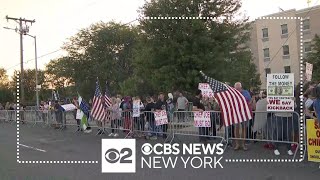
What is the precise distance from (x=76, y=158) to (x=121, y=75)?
43246 millimetres

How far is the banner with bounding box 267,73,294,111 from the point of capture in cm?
1030

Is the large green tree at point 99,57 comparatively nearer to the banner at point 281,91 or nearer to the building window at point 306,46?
the building window at point 306,46

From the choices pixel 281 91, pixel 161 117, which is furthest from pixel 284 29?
pixel 281 91

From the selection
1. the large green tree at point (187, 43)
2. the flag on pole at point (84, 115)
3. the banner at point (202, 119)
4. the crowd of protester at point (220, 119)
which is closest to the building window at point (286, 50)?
the large green tree at point (187, 43)

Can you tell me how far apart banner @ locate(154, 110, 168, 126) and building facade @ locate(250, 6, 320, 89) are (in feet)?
134

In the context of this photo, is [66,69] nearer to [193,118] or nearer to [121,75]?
[121,75]

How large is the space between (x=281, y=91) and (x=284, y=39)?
1886 inches

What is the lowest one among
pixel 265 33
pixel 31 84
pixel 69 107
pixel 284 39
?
pixel 69 107

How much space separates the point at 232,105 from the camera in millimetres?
11195

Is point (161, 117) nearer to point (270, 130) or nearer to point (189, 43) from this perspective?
point (270, 130)

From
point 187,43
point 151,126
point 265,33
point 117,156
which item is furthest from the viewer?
point 265,33

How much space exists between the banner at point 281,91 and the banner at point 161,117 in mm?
4539

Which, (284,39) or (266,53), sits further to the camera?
(266,53)

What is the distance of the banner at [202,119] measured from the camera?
42.0ft
